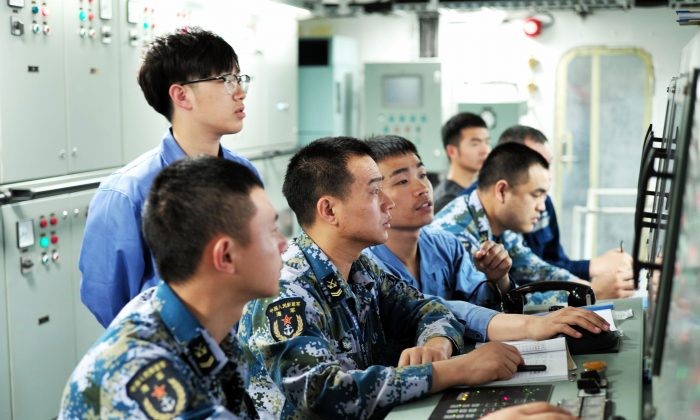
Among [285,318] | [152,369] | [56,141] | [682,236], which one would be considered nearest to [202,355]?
[152,369]

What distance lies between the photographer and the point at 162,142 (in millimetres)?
2959

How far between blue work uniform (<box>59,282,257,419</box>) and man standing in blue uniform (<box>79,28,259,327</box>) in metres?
1.09

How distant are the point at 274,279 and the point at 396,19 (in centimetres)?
651

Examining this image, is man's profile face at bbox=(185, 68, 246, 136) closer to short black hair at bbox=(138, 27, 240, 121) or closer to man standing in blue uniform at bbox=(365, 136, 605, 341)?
short black hair at bbox=(138, 27, 240, 121)

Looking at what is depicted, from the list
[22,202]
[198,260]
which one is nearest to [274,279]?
[198,260]

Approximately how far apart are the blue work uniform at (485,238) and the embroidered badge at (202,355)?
6.78 feet

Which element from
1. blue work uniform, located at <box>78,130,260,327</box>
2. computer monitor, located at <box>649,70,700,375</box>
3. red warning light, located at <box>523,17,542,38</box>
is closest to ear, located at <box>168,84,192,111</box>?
blue work uniform, located at <box>78,130,260,327</box>

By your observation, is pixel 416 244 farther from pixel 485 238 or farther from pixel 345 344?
pixel 345 344

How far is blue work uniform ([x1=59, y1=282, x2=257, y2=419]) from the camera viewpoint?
156 centimetres

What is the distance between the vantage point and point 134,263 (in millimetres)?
2801

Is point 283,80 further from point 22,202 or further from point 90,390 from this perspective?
point 90,390

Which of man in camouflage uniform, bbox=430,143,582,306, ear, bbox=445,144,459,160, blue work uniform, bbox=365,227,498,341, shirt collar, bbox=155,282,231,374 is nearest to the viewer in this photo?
shirt collar, bbox=155,282,231,374

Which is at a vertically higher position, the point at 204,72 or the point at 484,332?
the point at 204,72

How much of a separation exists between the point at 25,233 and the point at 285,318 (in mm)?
2101
